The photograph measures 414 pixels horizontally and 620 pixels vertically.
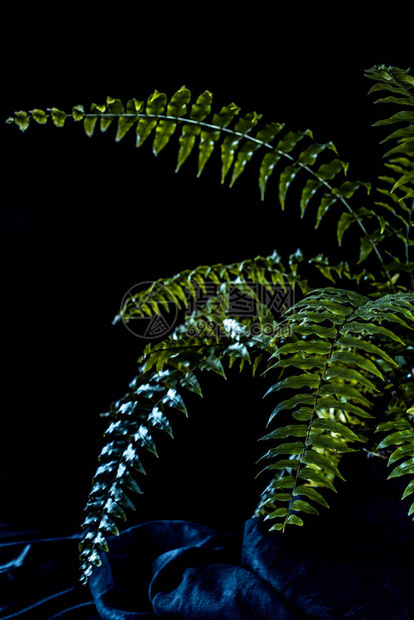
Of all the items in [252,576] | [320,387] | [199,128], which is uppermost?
[199,128]

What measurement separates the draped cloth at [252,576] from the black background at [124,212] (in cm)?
40

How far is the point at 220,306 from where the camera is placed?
1199mm

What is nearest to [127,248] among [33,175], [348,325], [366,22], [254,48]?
[33,175]

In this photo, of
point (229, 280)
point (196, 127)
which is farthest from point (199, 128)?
point (229, 280)

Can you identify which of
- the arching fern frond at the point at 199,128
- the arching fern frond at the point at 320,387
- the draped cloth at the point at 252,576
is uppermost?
the arching fern frond at the point at 199,128

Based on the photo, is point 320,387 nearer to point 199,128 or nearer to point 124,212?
point 199,128

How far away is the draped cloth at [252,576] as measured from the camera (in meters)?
0.76

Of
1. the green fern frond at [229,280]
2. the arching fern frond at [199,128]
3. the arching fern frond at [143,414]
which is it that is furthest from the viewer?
the green fern frond at [229,280]

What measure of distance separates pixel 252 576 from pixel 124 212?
125cm

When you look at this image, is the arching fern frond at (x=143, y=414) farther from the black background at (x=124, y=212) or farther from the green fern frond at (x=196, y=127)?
the black background at (x=124, y=212)

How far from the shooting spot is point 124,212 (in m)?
1.77

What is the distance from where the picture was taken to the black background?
1640mm

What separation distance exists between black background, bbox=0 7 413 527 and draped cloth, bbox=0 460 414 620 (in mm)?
401

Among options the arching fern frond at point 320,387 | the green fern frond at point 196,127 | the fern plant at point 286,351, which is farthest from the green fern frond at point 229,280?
the arching fern frond at point 320,387
